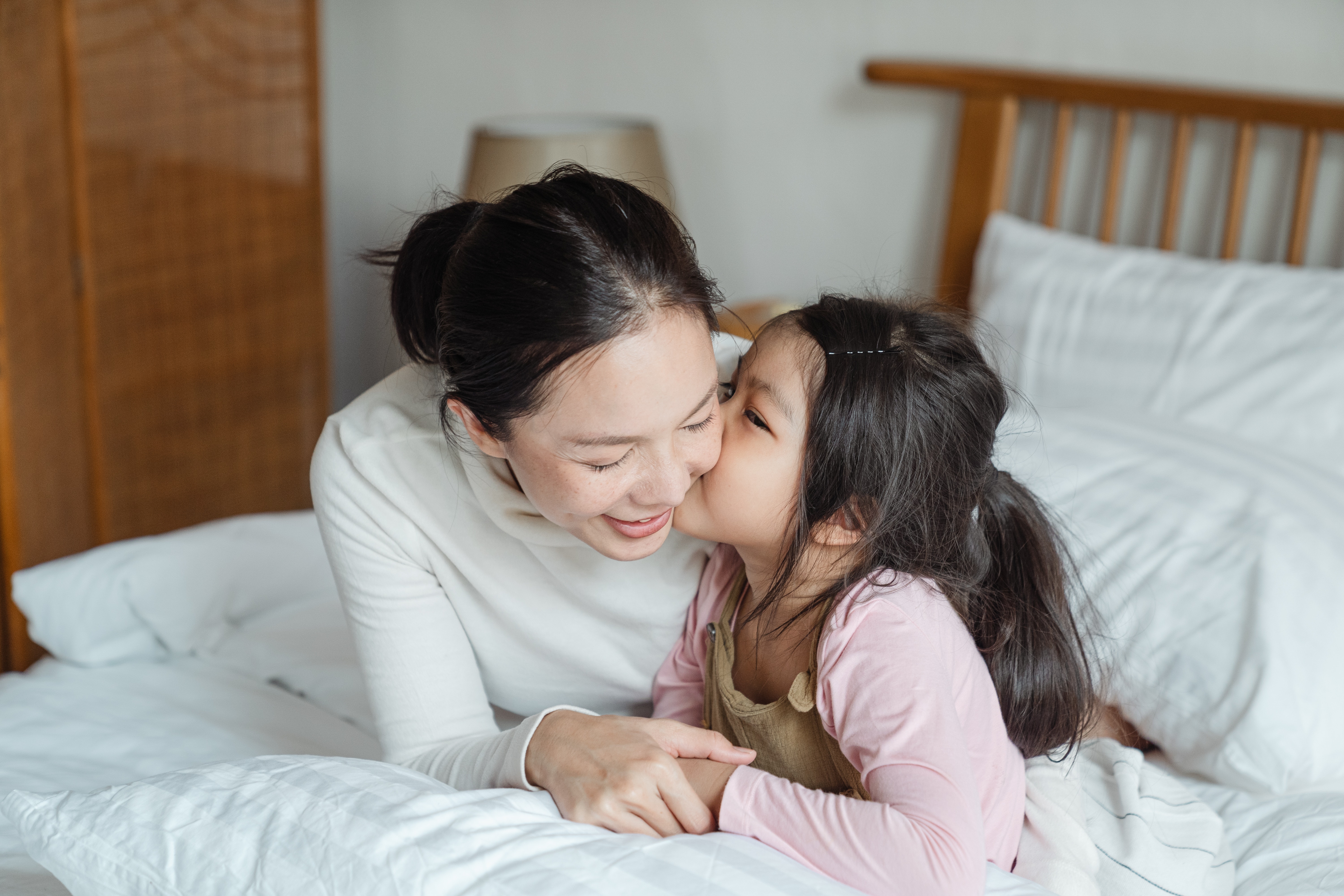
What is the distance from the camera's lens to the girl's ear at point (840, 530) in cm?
96

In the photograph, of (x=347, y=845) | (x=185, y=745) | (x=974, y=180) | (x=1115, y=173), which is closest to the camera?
(x=347, y=845)

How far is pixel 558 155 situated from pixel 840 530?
1220 mm

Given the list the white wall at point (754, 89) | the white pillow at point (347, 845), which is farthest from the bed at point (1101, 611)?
the white wall at point (754, 89)

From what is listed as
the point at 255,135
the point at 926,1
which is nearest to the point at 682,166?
the point at 926,1

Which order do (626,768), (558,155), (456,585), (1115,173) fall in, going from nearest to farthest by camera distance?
(626,768)
(456,585)
(1115,173)
(558,155)

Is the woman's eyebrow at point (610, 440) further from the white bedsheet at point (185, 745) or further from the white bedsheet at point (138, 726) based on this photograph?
the white bedsheet at point (138, 726)

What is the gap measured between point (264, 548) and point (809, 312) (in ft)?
3.17

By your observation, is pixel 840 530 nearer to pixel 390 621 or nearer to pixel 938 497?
pixel 938 497

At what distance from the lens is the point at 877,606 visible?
90 centimetres

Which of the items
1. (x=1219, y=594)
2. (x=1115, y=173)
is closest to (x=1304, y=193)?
(x=1115, y=173)

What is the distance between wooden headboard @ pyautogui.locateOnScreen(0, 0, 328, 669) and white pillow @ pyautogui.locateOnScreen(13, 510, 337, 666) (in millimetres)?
423

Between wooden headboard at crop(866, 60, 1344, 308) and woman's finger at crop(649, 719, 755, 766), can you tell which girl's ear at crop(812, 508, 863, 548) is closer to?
woman's finger at crop(649, 719, 755, 766)

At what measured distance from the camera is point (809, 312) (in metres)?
0.99

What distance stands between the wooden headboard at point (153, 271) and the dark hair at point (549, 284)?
1.21 meters
